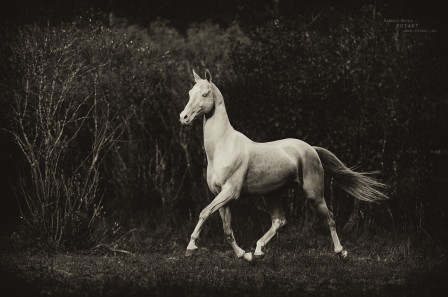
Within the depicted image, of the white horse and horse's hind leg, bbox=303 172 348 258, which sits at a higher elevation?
the white horse

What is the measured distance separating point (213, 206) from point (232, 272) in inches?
31.0

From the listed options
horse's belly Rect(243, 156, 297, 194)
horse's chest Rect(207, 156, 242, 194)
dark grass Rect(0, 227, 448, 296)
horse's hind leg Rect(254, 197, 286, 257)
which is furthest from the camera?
horse's hind leg Rect(254, 197, 286, 257)

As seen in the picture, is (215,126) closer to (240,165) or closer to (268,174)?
(240,165)

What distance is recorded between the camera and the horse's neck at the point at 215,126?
897cm

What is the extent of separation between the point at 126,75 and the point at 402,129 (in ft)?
14.7

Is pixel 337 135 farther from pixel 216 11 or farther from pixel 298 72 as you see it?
pixel 216 11

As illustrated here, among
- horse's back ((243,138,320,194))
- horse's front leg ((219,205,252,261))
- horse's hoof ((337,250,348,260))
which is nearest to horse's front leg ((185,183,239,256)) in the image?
horse's front leg ((219,205,252,261))

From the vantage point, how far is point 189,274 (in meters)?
8.37

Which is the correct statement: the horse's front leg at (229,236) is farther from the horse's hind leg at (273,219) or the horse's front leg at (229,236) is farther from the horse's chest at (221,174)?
the horse's hind leg at (273,219)

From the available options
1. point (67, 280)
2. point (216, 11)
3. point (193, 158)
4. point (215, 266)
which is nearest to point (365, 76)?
point (193, 158)

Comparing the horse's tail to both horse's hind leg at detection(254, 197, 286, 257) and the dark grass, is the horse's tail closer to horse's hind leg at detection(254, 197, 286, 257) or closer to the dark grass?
the dark grass

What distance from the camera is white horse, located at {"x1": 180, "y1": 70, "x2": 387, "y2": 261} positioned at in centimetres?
878

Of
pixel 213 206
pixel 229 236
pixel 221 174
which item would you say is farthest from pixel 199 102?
pixel 229 236

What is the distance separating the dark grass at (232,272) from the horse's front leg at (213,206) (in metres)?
0.32
